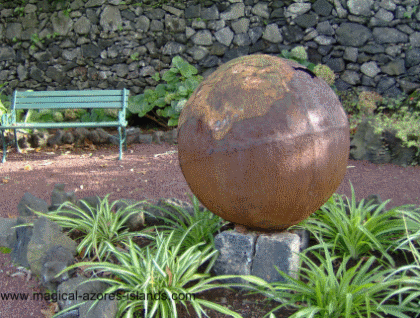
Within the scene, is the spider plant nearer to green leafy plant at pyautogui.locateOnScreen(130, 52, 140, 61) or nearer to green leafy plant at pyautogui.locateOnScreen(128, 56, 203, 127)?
green leafy plant at pyautogui.locateOnScreen(128, 56, 203, 127)

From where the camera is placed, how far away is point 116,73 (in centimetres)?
796

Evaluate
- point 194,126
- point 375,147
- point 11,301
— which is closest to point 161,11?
point 375,147

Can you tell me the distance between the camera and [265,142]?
194 cm

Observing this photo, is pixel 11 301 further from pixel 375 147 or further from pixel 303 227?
pixel 375 147

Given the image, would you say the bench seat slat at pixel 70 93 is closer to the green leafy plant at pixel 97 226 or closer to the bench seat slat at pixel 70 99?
the bench seat slat at pixel 70 99

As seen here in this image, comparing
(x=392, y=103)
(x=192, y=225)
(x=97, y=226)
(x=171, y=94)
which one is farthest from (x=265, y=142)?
(x=392, y=103)

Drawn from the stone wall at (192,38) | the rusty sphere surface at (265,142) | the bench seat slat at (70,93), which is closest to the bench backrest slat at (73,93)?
the bench seat slat at (70,93)

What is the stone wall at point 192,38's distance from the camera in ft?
22.3

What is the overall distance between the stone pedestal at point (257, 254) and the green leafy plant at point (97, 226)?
0.69m

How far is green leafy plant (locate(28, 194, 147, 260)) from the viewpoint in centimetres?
242

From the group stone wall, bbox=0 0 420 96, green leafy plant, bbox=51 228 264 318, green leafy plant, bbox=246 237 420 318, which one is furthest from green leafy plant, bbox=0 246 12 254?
stone wall, bbox=0 0 420 96

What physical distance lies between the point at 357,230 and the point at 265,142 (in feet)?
3.18

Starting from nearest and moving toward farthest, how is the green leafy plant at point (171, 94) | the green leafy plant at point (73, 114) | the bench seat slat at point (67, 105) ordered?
the bench seat slat at point (67, 105) → the green leafy plant at point (171, 94) → the green leafy plant at point (73, 114)

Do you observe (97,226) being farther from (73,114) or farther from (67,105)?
(73,114)
